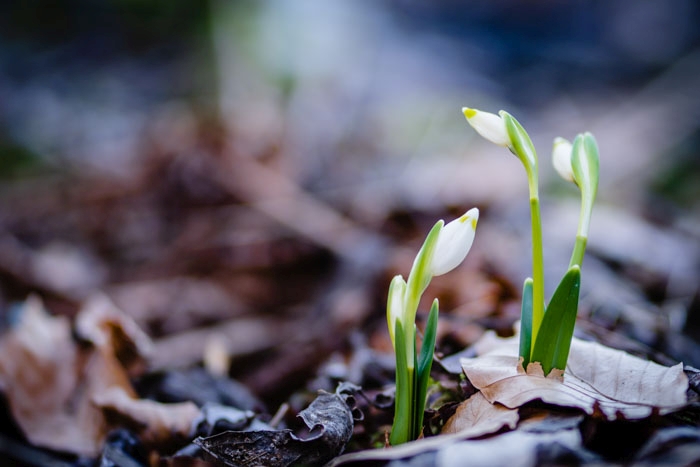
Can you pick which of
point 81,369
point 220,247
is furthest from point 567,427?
point 220,247

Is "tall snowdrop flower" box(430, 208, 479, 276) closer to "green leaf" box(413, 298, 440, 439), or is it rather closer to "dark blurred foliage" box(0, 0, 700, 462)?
"green leaf" box(413, 298, 440, 439)

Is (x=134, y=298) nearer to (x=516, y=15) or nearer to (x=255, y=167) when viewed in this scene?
(x=255, y=167)

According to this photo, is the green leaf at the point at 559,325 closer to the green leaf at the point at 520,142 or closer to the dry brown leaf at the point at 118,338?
the green leaf at the point at 520,142

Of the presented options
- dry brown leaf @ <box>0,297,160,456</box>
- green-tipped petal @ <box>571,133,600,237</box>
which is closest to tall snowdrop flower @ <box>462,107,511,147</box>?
green-tipped petal @ <box>571,133,600,237</box>

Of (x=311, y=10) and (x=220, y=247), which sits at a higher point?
(x=311, y=10)

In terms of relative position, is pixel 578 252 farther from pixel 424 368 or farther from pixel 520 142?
pixel 424 368

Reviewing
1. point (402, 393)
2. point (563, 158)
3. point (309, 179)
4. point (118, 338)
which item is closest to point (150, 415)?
point (118, 338)
